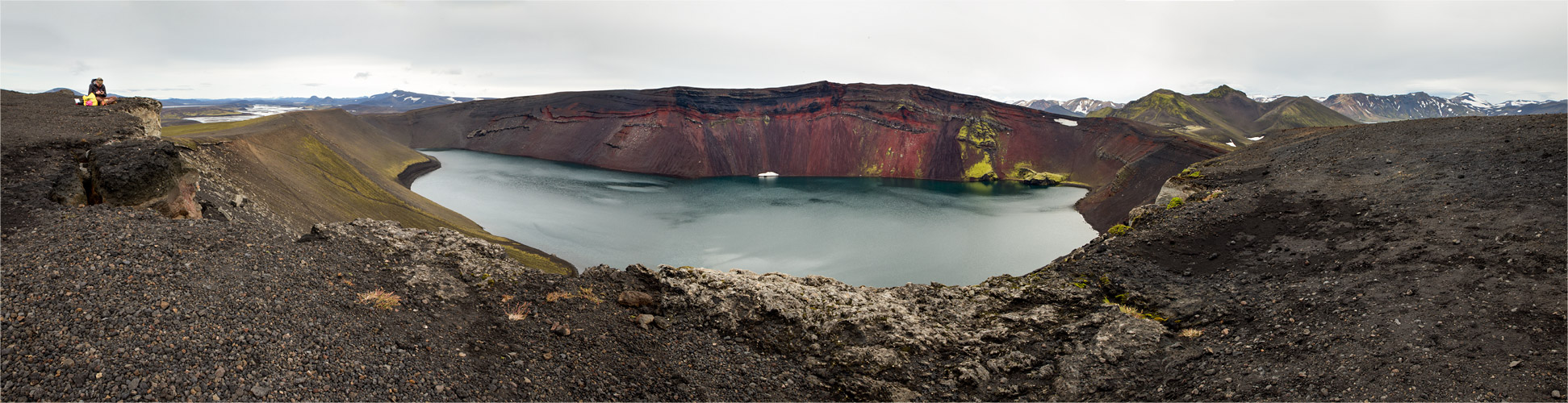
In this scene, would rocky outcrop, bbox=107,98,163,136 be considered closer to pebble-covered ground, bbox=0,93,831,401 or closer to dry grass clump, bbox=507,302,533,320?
pebble-covered ground, bbox=0,93,831,401

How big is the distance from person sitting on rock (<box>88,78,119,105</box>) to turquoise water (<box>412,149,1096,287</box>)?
13699 millimetres

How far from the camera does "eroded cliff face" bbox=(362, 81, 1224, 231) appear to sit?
A: 60.9 m

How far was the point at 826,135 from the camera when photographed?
66625 millimetres

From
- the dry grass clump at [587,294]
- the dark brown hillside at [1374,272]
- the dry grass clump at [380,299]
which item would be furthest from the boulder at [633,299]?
the dark brown hillside at [1374,272]

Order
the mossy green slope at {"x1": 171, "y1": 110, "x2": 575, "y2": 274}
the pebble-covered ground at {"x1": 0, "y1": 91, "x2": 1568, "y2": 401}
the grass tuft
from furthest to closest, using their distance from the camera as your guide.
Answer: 1. the mossy green slope at {"x1": 171, "y1": 110, "x2": 575, "y2": 274}
2. the grass tuft
3. the pebble-covered ground at {"x1": 0, "y1": 91, "x2": 1568, "y2": 401}

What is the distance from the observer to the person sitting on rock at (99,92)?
1390cm

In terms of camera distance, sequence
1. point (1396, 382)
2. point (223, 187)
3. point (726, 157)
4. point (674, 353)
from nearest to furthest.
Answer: point (1396, 382) < point (674, 353) < point (223, 187) < point (726, 157)

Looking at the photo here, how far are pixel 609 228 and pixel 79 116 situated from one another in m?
20.4

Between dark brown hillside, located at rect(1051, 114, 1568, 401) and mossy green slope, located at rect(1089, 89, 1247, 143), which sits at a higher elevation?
mossy green slope, located at rect(1089, 89, 1247, 143)

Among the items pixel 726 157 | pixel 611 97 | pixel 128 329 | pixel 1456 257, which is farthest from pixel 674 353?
pixel 611 97

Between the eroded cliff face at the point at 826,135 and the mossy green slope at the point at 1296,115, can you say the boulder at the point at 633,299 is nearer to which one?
the eroded cliff face at the point at 826,135

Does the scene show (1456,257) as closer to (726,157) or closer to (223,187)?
(223,187)

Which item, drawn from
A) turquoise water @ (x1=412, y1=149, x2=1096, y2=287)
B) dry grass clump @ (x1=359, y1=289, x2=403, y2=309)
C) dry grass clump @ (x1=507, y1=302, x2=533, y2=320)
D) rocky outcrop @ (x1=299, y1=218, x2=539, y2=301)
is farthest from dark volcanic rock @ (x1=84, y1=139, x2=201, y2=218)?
turquoise water @ (x1=412, y1=149, x2=1096, y2=287)

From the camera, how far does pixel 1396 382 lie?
629 centimetres
